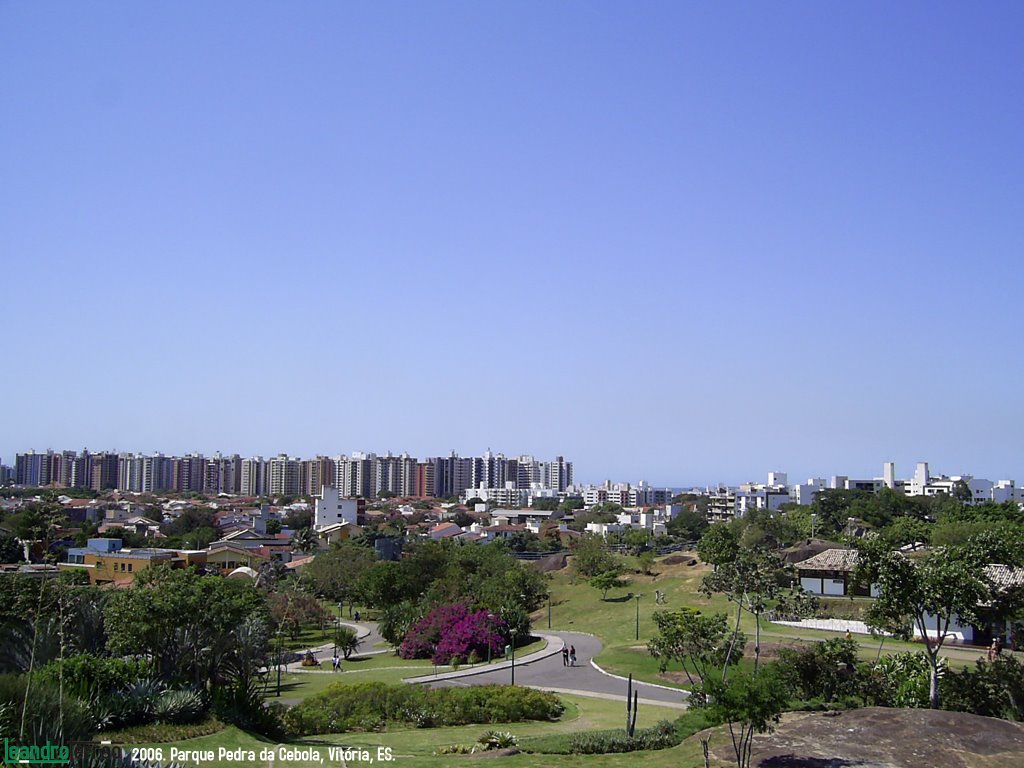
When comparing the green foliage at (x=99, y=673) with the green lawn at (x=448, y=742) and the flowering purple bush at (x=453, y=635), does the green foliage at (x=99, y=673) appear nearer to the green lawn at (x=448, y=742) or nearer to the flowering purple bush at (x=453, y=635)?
the green lawn at (x=448, y=742)

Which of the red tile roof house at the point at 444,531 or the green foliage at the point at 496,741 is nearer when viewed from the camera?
the green foliage at the point at 496,741

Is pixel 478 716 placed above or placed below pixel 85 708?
below

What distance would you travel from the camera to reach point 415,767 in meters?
15.2

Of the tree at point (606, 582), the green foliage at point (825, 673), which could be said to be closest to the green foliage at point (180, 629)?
the green foliage at point (825, 673)

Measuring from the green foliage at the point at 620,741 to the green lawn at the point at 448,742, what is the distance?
517mm

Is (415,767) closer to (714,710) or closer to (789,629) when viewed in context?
(714,710)

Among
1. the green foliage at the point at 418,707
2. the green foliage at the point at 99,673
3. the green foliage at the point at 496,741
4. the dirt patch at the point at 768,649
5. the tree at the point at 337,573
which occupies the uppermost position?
the green foliage at the point at 99,673

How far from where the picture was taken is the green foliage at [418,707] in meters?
22.5

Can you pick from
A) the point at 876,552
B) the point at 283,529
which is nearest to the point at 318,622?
the point at 876,552

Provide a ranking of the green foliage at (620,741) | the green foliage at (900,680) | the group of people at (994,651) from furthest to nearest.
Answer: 1. the group of people at (994,651)
2. the green foliage at (900,680)
3. the green foliage at (620,741)

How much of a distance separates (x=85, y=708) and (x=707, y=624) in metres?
17.0

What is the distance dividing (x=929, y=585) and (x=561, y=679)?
15.1 metres

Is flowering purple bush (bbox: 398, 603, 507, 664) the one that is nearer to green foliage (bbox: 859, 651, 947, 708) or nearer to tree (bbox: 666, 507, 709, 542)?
green foliage (bbox: 859, 651, 947, 708)

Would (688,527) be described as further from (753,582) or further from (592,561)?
(753,582)
